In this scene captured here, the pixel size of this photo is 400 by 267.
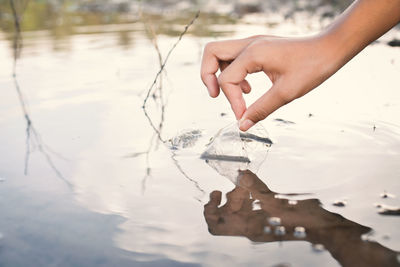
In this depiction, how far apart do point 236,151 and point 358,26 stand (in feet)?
3.33

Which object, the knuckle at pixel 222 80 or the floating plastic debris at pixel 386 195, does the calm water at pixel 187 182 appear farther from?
the knuckle at pixel 222 80

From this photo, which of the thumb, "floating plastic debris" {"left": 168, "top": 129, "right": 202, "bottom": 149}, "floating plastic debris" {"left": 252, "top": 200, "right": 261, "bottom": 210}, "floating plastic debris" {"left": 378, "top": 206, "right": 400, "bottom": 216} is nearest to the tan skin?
the thumb

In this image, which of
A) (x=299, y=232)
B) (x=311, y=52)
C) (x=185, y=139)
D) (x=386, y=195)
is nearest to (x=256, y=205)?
(x=299, y=232)

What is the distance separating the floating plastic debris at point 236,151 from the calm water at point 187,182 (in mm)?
67

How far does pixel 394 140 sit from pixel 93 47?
5.02 m

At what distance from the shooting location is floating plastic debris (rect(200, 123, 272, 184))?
2.29m

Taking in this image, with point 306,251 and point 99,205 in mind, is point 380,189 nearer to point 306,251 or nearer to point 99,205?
point 306,251

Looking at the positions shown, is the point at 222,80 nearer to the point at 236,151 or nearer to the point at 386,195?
the point at 236,151

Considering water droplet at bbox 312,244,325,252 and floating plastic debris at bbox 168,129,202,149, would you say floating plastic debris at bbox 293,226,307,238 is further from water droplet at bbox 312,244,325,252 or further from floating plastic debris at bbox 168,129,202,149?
floating plastic debris at bbox 168,129,202,149

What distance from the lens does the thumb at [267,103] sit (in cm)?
181

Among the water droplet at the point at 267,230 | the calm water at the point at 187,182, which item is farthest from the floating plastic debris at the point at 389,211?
the water droplet at the point at 267,230

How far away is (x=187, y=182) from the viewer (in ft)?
6.98

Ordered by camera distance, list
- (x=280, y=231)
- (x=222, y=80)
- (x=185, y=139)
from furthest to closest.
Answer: (x=185, y=139), (x=222, y=80), (x=280, y=231)

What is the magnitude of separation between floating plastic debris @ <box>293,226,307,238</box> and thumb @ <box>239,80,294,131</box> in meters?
0.56
